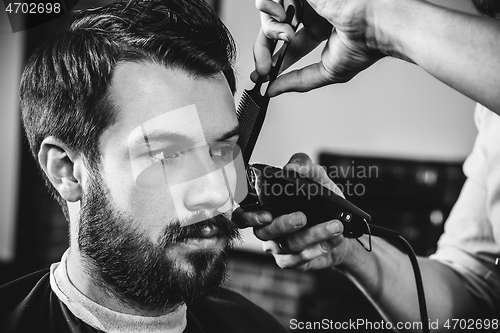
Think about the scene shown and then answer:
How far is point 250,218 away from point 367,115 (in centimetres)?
103

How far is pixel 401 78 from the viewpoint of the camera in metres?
1.65

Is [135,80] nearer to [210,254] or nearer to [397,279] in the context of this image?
[210,254]

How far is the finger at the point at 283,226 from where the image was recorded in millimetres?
936

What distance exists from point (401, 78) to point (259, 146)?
783mm

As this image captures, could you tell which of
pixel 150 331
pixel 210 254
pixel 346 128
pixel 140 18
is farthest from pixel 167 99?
pixel 346 128

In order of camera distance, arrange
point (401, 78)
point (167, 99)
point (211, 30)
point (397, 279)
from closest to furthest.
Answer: point (167, 99) → point (211, 30) → point (397, 279) → point (401, 78)

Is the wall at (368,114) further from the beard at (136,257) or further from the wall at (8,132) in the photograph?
the wall at (8,132)

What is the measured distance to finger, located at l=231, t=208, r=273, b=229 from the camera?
963 millimetres

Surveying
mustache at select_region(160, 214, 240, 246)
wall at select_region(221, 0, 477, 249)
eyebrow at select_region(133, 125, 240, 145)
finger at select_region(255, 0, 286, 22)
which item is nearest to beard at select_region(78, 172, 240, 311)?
mustache at select_region(160, 214, 240, 246)

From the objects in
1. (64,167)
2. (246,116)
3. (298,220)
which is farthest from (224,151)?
(64,167)

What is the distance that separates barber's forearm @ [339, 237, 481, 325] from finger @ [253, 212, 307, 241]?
257 millimetres

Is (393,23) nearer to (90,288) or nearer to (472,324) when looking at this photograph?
(90,288)

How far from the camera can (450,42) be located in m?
0.66

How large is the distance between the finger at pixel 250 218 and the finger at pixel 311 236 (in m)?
0.07
